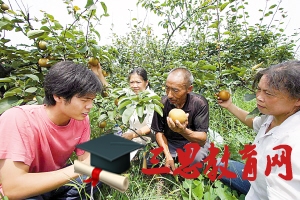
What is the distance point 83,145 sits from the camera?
21.0 inches

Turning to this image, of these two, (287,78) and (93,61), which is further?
(93,61)

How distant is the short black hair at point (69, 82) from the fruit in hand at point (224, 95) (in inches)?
41.3

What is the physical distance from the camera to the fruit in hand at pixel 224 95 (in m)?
1.74

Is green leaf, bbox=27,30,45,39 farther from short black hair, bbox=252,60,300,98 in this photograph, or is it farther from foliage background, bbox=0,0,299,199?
short black hair, bbox=252,60,300,98

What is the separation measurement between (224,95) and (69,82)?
1.21m

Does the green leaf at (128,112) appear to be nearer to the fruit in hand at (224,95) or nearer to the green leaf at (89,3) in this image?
the green leaf at (89,3)

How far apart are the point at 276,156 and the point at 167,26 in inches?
91.4

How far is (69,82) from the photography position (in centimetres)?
110

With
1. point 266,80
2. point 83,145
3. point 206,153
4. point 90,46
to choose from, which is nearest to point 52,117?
point 90,46

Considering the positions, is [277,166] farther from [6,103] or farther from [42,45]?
[42,45]

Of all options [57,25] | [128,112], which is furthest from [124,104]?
[57,25]

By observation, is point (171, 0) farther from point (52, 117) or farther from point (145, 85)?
point (52, 117)

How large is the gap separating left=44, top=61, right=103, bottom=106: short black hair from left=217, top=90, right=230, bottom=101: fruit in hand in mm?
1048

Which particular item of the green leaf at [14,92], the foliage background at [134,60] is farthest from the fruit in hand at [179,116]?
the green leaf at [14,92]
